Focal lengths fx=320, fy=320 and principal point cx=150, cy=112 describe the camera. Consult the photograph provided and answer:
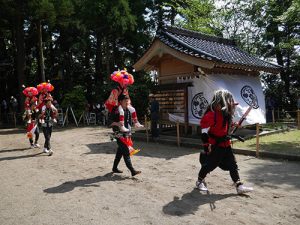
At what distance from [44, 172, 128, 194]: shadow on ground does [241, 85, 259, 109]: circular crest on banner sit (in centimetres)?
687

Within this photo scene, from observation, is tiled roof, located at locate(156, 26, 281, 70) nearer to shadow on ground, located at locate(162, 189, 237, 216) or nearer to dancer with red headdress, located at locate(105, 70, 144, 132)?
dancer with red headdress, located at locate(105, 70, 144, 132)

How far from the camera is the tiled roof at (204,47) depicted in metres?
11.5

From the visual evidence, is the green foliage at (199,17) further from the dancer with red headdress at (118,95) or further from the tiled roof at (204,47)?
the dancer with red headdress at (118,95)

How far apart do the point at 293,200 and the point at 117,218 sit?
9.41 feet

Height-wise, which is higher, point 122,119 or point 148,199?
point 122,119

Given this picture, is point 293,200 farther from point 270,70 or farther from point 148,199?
point 270,70

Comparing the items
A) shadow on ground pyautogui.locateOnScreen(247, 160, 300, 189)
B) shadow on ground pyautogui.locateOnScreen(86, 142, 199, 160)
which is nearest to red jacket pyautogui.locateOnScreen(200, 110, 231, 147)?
shadow on ground pyautogui.locateOnScreen(247, 160, 300, 189)

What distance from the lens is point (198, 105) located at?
11.9m

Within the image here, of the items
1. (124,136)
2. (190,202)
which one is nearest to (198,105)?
(124,136)

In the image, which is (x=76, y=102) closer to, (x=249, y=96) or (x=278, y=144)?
(x=249, y=96)

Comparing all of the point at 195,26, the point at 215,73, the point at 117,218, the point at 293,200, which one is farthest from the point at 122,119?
the point at 195,26

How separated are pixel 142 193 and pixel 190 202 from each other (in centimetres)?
97

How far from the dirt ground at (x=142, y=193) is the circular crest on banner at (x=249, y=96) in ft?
12.7

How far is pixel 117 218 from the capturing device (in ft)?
15.1
